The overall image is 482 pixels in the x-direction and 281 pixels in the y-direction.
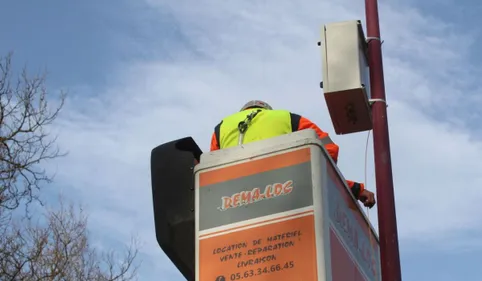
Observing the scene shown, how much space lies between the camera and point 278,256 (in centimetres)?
388

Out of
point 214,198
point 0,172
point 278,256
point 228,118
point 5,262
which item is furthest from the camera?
point 5,262

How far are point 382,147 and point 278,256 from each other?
110 cm

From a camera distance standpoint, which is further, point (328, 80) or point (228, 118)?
point (228, 118)

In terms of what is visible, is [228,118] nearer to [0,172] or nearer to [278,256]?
[278,256]

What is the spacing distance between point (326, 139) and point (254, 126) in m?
0.48

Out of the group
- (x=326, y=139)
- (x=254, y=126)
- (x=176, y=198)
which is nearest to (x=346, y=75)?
(x=326, y=139)

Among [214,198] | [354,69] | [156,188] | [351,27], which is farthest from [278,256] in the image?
[351,27]

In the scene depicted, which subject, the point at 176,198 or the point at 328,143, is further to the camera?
the point at 328,143

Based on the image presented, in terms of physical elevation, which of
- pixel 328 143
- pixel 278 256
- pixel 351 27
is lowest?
pixel 278 256

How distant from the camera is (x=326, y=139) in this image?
4656 millimetres

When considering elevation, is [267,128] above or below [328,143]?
above

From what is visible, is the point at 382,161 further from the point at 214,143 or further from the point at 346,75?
the point at 214,143

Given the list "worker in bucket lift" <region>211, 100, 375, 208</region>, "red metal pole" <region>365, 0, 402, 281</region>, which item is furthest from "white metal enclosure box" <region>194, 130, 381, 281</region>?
"worker in bucket lift" <region>211, 100, 375, 208</region>

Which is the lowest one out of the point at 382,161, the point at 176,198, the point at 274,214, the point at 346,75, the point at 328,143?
the point at 274,214
